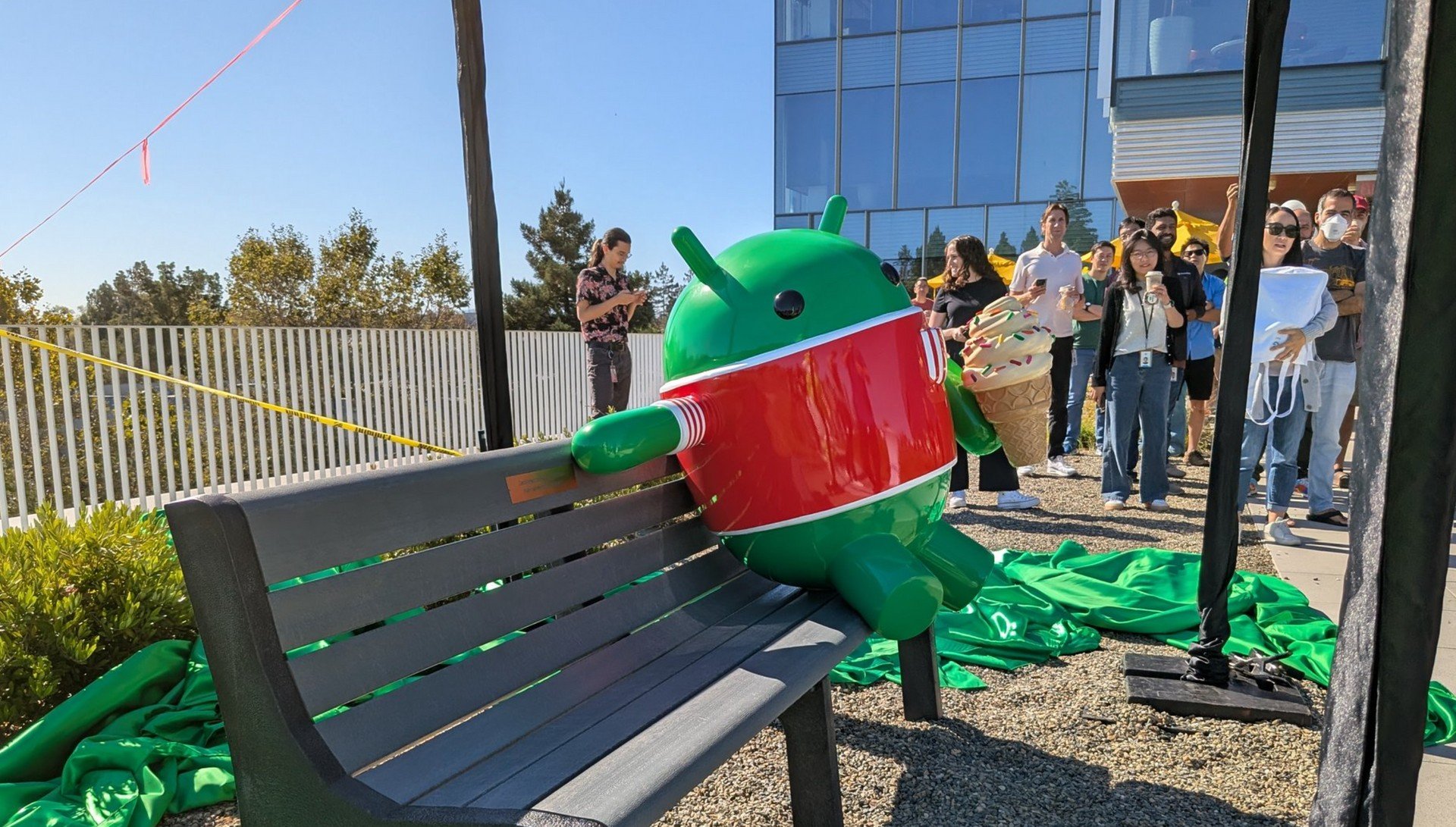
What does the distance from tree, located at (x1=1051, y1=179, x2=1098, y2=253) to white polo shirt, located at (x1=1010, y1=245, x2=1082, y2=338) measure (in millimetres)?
10222

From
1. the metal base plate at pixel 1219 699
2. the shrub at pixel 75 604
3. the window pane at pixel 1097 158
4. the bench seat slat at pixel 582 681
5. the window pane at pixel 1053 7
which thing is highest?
the window pane at pixel 1053 7

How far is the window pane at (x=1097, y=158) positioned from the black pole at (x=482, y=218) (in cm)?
1550

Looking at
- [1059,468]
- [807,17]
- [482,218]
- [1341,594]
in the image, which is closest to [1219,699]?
[1341,594]

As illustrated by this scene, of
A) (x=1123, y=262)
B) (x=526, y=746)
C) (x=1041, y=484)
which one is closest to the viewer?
(x=526, y=746)

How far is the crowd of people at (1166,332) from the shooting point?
16.7ft

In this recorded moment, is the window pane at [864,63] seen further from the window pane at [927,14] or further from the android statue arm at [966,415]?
the android statue arm at [966,415]

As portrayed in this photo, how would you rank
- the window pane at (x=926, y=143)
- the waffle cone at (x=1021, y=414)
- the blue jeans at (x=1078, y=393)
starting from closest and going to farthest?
the waffle cone at (x=1021, y=414) < the blue jeans at (x=1078, y=393) < the window pane at (x=926, y=143)

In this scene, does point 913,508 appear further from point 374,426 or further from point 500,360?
point 374,426

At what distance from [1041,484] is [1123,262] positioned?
1875mm

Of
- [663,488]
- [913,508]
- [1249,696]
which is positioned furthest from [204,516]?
[1249,696]

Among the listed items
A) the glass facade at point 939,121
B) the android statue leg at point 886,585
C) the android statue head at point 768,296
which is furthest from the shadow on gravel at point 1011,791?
the glass facade at point 939,121

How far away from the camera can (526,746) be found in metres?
1.51

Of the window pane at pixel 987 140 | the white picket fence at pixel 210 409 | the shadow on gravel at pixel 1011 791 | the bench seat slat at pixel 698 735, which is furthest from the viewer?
the window pane at pixel 987 140

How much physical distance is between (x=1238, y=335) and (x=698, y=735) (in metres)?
2.05
